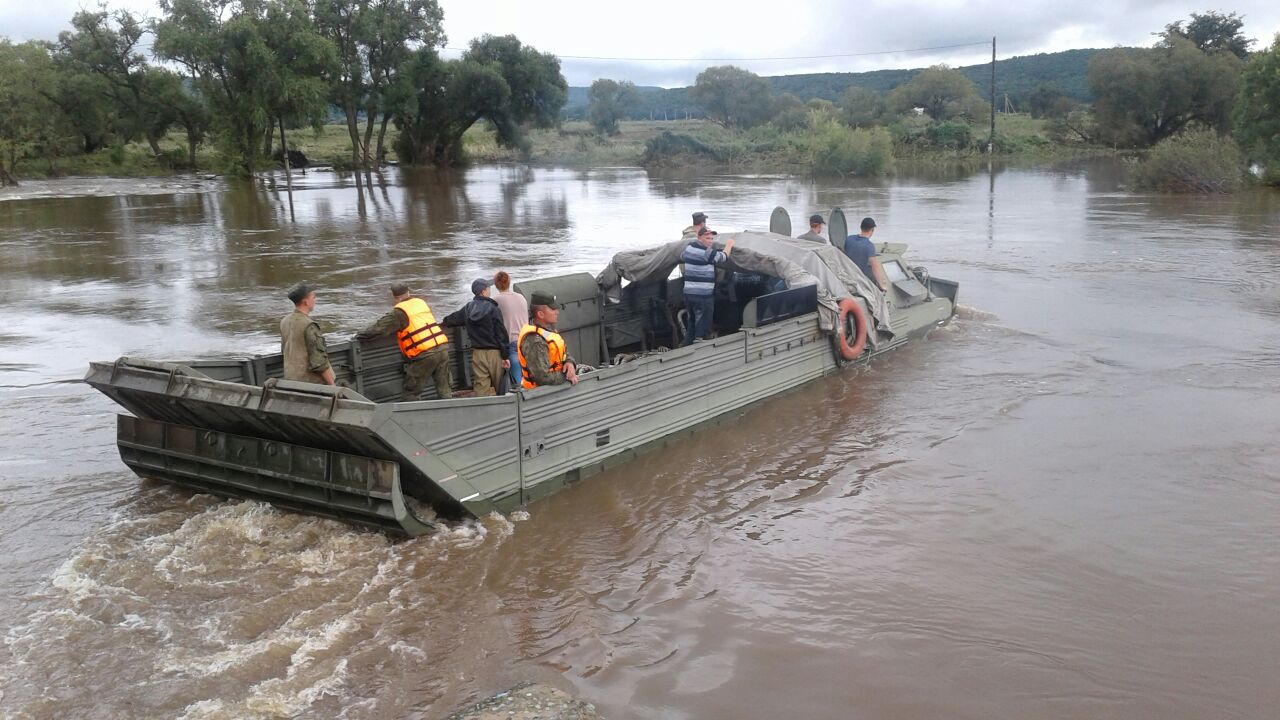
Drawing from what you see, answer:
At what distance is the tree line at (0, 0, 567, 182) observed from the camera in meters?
42.5

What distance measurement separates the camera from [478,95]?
5128cm

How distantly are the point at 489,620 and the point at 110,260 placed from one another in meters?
18.6

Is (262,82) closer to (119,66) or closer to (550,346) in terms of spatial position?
(119,66)

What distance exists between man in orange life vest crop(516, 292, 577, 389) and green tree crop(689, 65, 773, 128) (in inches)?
3419

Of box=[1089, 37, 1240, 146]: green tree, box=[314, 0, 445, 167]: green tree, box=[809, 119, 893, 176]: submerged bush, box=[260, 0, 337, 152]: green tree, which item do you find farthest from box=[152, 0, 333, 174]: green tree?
box=[1089, 37, 1240, 146]: green tree

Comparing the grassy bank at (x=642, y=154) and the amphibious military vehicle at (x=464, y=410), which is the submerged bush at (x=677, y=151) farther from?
the amphibious military vehicle at (x=464, y=410)

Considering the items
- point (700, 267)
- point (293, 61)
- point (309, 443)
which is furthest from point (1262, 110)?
point (293, 61)

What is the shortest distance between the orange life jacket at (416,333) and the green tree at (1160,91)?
54.2 m

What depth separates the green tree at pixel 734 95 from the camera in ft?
303

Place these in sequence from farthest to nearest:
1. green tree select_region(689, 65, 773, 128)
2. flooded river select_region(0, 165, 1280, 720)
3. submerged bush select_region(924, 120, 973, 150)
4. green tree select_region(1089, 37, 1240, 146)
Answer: green tree select_region(689, 65, 773, 128), submerged bush select_region(924, 120, 973, 150), green tree select_region(1089, 37, 1240, 146), flooded river select_region(0, 165, 1280, 720)

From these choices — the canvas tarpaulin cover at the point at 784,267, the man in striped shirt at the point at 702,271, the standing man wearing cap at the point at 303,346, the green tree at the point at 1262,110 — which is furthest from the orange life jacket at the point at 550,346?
the green tree at the point at 1262,110

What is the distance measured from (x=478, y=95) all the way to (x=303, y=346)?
152 ft

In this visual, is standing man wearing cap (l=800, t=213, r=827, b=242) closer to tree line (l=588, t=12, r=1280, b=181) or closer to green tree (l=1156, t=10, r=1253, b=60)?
tree line (l=588, t=12, r=1280, b=181)

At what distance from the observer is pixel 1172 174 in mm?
32625
